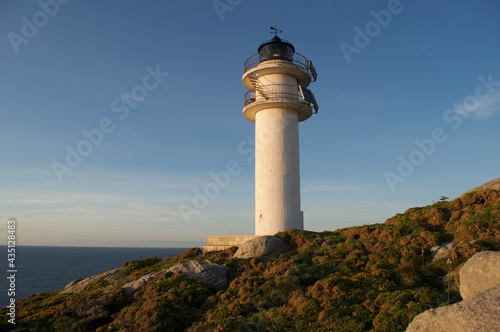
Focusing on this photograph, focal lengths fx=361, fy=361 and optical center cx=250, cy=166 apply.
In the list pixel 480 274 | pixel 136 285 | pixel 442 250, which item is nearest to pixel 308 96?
pixel 442 250

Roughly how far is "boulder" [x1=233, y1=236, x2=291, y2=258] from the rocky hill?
2.46 feet

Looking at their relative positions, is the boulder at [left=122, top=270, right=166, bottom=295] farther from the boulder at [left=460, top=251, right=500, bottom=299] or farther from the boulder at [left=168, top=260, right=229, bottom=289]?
the boulder at [left=460, top=251, right=500, bottom=299]

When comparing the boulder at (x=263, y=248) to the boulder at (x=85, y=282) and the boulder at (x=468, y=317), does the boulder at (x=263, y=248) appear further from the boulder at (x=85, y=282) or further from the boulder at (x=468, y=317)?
the boulder at (x=468, y=317)

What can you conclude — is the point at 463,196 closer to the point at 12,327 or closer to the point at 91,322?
the point at 91,322

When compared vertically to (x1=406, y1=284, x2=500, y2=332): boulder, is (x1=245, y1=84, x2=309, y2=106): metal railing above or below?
above

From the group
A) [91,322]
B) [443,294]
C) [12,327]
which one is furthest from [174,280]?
[443,294]

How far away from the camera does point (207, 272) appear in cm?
1319

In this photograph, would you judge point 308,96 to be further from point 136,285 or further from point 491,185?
point 136,285

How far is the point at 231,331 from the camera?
9.00 meters

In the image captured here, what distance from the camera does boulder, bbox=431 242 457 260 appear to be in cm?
1169

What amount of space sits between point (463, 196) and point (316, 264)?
7.71 metres

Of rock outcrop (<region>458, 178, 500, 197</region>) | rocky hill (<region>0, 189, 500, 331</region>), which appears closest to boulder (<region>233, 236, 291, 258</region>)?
rocky hill (<region>0, 189, 500, 331</region>)

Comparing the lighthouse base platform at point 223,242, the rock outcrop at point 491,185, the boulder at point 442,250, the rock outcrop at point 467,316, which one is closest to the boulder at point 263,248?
the lighthouse base platform at point 223,242

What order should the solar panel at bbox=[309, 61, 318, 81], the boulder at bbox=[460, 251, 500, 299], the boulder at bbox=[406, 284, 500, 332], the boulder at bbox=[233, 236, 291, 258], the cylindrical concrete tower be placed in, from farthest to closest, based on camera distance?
1. the solar panel at bbox=[309, 61, 318, 81]
2. the cylindrical concrete tower
3. the boulder at bbox=[233, 236, 291, 258]
4. the boulder at bbox=[460, 251, 500, 299]
5. the boulder at bbox=[406, 284, 500, 332]
